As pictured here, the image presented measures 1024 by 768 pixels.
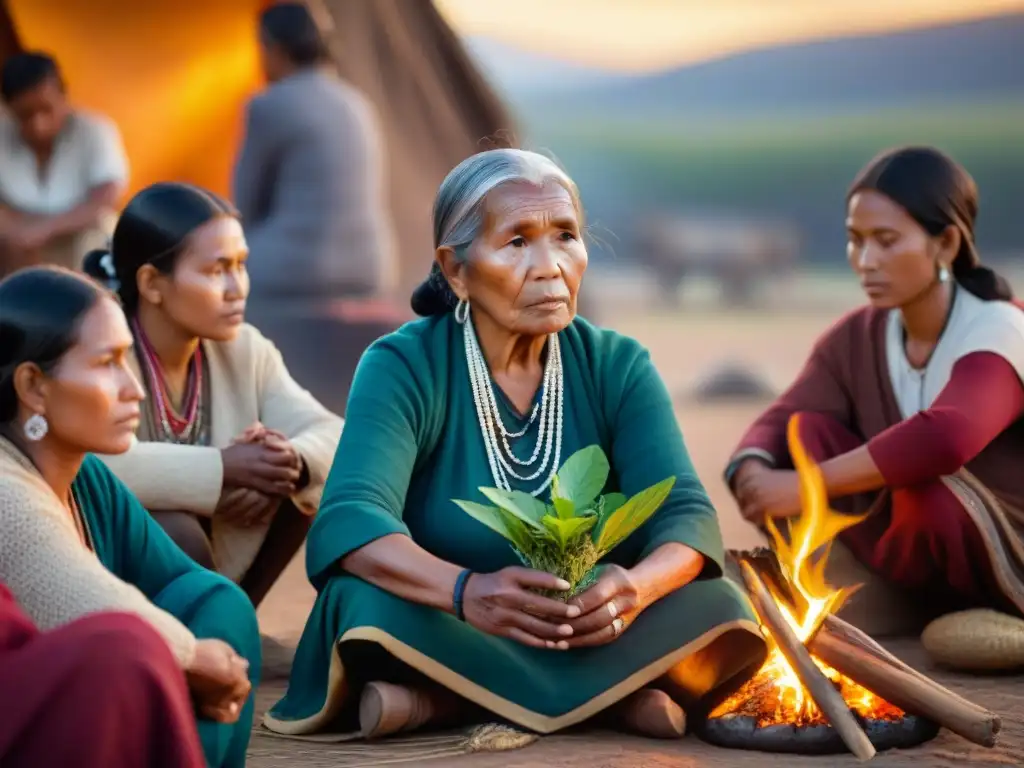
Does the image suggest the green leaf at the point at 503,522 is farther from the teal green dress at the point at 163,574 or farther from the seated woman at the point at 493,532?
the teal green dress at the point at 163,574

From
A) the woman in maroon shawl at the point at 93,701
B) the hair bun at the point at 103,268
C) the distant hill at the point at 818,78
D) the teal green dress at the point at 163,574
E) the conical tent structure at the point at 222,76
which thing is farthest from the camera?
the distant hill at the point at 818,78

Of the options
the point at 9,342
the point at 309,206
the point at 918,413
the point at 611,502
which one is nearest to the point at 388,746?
the point at 611,502

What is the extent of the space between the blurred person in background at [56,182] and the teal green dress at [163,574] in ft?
17.2

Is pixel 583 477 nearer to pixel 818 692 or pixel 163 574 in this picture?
pixel 818 692

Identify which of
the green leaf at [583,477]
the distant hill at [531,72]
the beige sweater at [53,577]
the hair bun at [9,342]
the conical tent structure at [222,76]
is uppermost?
the distant hill at [531,72]

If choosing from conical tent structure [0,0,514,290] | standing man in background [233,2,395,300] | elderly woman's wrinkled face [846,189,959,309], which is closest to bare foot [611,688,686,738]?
elderly woman's wrinkled face [846,189,959,309]

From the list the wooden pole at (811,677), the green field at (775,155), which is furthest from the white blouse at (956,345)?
the green field at (775,155)

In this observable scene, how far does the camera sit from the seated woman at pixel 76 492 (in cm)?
347

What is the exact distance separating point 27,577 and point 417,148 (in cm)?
790

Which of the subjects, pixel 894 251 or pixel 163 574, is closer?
pixel 163 574

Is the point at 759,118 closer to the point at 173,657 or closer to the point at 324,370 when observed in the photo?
the point at 324,370

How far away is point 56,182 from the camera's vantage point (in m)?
8.98

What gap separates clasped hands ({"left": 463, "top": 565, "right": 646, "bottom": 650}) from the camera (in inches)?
162

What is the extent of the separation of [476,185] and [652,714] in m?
1.45
